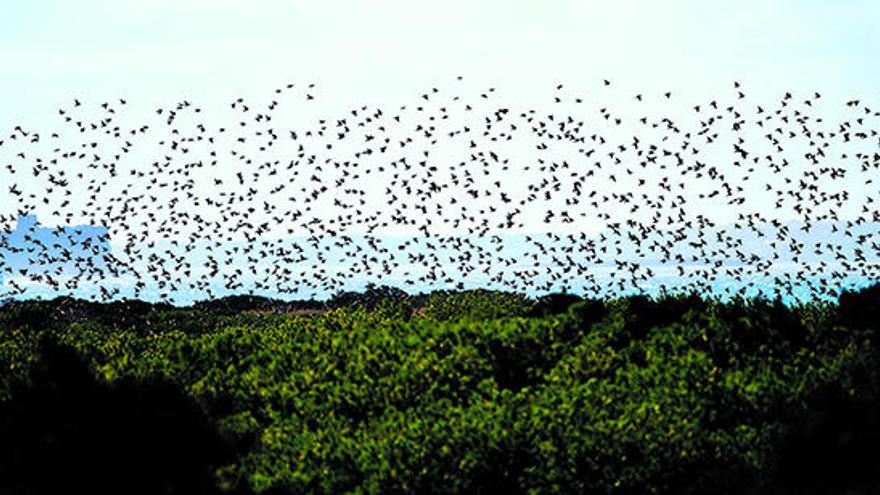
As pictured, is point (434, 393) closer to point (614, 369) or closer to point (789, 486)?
point (614, 369)

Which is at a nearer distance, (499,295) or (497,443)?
(497,443)

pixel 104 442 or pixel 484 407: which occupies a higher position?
pixel 484 407

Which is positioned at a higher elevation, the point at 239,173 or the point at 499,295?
the point at 239,173

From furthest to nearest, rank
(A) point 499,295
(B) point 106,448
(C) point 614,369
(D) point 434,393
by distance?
(A) point 499,295 < (C) point 614,369 < (D) point 434,393 < (B) point 106,448

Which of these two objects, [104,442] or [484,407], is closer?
[104,442]

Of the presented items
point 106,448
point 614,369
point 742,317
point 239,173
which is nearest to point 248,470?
point 106,448

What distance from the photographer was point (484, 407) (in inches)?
450

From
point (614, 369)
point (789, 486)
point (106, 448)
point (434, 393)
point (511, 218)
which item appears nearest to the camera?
point (789, 486)

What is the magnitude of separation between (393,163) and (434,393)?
1660 centimetres

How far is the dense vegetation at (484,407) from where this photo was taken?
10.0 metres

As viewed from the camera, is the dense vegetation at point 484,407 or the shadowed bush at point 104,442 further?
the shadowed bush at point 104,442

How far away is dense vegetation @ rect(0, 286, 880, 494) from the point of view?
10039 mm

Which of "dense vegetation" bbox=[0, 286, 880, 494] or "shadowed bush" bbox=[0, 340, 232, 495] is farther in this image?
"shadowed bush" bbox=[0, 340, 232, 495]

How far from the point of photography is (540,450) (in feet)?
33.5
